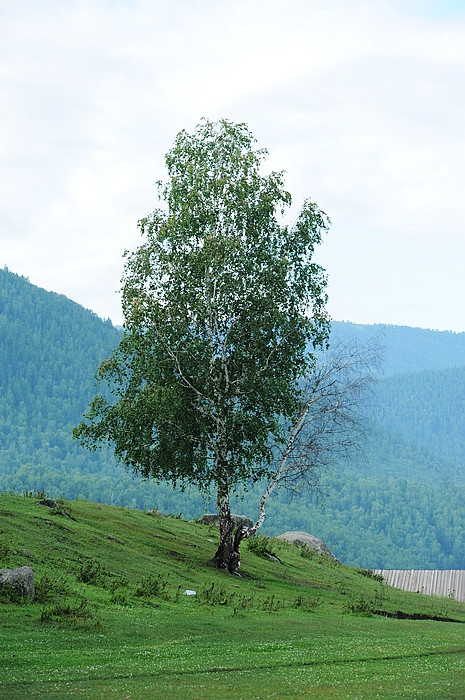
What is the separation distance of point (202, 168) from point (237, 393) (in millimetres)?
9415

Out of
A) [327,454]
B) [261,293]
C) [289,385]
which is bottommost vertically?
[327,454]

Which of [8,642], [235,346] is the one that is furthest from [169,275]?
[8,642]

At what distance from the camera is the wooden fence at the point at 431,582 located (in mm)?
49312

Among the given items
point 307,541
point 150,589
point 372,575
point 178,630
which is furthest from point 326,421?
point 307,541

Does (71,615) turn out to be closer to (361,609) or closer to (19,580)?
(19,580)

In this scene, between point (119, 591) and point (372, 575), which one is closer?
point (119, 591)

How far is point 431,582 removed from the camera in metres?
50.7

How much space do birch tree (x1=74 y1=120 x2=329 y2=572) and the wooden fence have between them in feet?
63.8

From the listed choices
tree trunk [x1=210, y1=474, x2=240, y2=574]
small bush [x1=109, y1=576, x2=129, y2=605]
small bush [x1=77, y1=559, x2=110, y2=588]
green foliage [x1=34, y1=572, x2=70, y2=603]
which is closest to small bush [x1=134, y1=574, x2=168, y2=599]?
small bush [x1=109, y1=576, x2=129, y2=605]

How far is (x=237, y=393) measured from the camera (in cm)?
3369

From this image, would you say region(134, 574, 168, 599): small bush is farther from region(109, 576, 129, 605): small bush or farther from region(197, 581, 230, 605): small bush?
region(197, 581, 230, 605): small bush

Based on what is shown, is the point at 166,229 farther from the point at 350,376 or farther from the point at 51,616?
the point at 51,616

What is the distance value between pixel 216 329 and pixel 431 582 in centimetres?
2553

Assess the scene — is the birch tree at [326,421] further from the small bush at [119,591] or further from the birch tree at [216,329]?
the small bush at [119,591]
